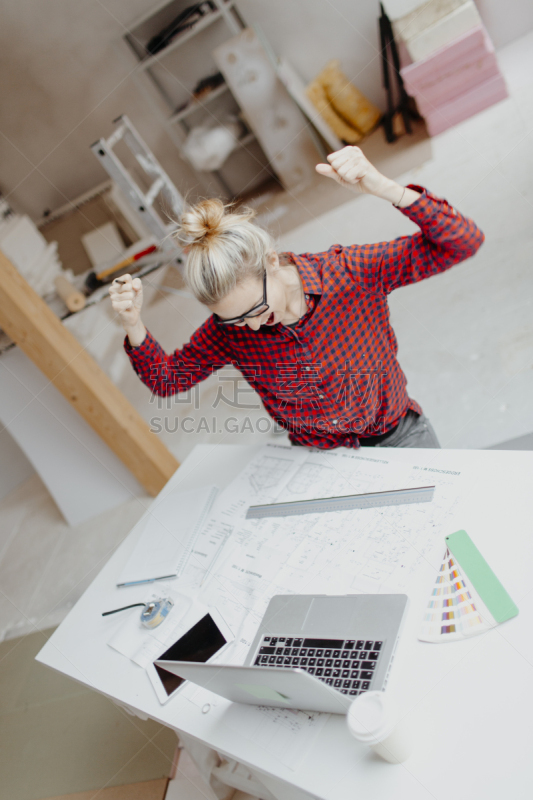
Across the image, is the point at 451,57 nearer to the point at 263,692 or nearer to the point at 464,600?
the point at 464,600

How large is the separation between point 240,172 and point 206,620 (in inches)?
236

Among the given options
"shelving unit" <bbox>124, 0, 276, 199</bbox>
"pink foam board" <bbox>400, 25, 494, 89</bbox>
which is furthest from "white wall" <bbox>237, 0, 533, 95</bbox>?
"pink foam board" <bbox>400, 25, 494, 89</bbox>

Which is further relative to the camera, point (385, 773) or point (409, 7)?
point (409, 7)

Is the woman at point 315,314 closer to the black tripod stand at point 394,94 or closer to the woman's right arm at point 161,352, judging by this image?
the woman's right arm at point 161,352

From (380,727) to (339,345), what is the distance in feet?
3.13

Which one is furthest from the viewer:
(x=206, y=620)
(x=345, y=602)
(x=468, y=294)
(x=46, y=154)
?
(x=46, y=154)

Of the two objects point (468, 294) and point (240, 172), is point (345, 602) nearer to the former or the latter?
point (468, 294)

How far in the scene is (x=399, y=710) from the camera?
0.96m

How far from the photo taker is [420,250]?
1430 millimetres

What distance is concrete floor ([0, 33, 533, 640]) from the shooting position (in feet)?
8.79

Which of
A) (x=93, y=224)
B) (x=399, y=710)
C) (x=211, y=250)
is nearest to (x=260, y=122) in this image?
(x=93, y=224)

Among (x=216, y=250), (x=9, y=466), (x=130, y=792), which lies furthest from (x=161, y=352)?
(x=9, y=466)

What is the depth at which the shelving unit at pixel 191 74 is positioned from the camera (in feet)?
18.2

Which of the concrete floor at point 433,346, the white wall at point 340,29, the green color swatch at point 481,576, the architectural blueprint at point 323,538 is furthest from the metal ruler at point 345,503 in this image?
the white wall at point 340,29
